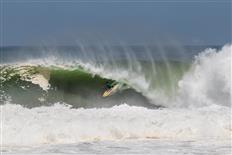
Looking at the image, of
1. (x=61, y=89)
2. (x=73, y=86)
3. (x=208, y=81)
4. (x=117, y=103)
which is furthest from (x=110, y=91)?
(x=208, y=81)

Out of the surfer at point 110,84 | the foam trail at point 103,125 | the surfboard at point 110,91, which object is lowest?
the foam trail at point 103,125

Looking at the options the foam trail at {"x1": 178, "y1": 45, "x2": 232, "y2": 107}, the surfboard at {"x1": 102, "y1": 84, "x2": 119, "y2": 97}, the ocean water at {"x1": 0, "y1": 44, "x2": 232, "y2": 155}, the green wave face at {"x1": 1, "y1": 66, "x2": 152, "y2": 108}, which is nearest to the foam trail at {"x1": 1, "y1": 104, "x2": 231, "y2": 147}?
the ocean water at {"x1": 0, "y1": 44, "x2": 232, "y2": 155}

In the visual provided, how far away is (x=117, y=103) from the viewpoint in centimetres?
1538

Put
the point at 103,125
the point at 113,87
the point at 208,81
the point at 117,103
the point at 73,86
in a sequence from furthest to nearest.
Result: the point at 208,81
the point at 73,86
the point at 113,87
the point at 117,103
the point at 103,125

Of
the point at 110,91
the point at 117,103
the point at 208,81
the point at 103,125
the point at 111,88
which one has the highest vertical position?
the point at 208,81

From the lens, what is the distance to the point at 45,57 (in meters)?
→ 19.3

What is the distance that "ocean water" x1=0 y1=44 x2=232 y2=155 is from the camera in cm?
1178

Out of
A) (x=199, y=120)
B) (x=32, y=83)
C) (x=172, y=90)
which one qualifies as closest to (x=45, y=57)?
(x=32, y=83)

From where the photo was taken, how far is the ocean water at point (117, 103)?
38.7ft

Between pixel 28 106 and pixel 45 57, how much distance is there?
4532mm

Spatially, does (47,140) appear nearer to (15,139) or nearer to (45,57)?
(15,139)

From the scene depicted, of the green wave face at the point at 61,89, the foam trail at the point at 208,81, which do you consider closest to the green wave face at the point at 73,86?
the green wave face at the point at 61,89

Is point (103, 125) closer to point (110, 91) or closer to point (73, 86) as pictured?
point (110, 91)

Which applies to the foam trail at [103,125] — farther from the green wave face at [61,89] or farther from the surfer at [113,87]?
the surfer at [113,87]
